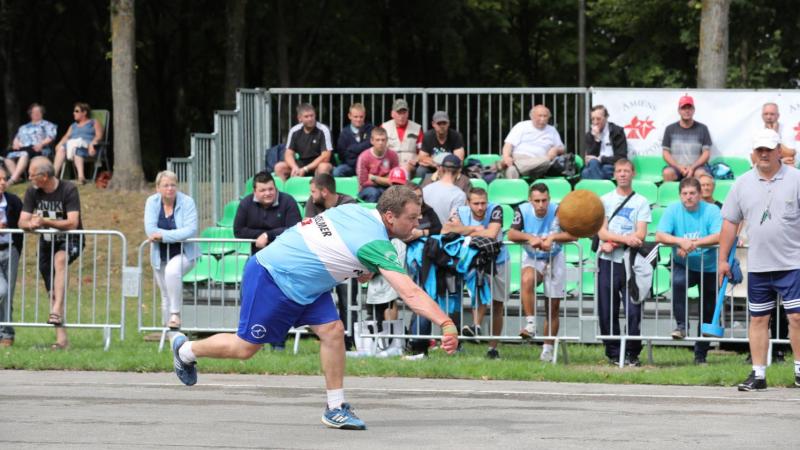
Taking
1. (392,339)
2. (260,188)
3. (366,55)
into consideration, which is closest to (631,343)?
(392,339)

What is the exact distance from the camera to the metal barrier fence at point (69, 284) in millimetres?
15523

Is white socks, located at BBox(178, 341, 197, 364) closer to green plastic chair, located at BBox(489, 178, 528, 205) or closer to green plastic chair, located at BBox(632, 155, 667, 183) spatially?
green plastic chair, located at BBox(489, 178, 528, 205)

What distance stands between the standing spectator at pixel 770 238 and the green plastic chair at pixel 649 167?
262 inches

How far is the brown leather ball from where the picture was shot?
44.3 ft

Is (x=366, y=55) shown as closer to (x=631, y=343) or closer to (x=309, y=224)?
(x=631, y=343)

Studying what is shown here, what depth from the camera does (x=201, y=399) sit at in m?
11.7

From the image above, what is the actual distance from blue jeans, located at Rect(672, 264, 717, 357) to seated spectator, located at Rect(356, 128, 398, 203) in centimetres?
469

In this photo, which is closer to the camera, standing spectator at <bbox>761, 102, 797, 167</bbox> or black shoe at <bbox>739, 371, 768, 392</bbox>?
black shoe at <bbox>739, 371, 768, 392</bbox>

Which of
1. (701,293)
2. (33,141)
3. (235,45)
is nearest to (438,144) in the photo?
(701,293)

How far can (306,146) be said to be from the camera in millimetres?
19766

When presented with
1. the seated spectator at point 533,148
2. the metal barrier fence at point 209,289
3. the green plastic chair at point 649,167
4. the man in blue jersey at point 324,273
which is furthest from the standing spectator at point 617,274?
the man in blue jersey at point 324,273

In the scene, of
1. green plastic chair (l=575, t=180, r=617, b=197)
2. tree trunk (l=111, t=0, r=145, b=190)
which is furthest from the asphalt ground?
tree trunk (l=111, t=0, r=145, b=190)

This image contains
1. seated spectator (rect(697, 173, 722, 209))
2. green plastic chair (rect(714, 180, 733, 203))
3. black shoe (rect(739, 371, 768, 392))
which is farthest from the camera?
green plastic chair (rect(714, 180, 733, 203))

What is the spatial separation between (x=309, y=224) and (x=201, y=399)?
7.31ft
